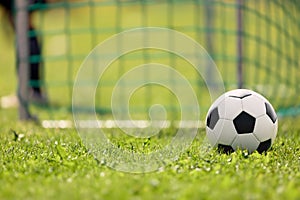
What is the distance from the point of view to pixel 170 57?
34.1ft

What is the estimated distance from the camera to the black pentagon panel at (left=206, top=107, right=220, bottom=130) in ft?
14.4

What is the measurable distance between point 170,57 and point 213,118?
19.8 ft

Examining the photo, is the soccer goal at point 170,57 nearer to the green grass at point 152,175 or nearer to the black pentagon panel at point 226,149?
the black pentagon panel at point 226,149

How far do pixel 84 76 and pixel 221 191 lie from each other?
939 centimetres

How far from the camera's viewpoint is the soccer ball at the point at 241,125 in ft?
14.1

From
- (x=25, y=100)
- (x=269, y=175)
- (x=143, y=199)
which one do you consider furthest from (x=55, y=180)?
(x=25, y=100)

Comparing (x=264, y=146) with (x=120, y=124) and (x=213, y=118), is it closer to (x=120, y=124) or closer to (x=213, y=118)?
(x=213, y=118)

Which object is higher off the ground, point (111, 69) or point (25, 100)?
point (25, 100)

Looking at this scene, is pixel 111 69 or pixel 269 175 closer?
pixel 269 175

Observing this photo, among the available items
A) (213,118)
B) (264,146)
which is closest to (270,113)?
(264,146)

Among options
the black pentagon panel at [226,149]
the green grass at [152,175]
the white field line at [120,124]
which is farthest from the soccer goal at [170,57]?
the green grass at [152,175]

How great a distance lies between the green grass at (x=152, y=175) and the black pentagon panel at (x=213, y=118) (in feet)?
0.60

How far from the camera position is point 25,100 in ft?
23.8

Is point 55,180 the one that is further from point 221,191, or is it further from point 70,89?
point 70,89
